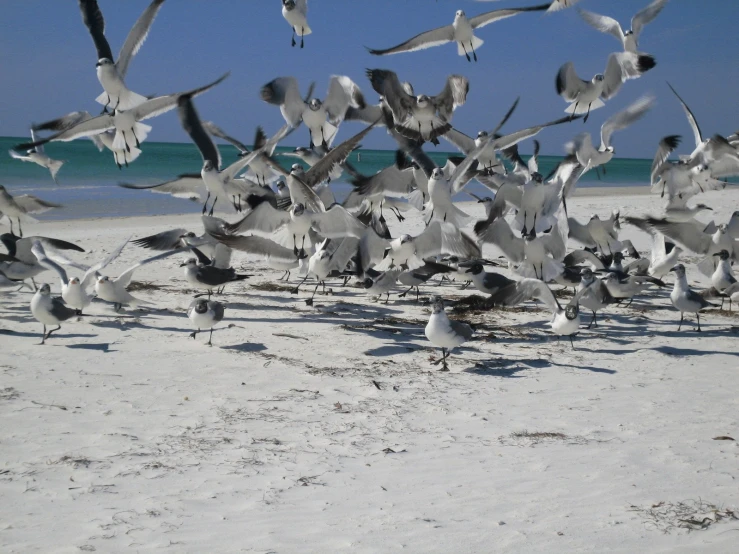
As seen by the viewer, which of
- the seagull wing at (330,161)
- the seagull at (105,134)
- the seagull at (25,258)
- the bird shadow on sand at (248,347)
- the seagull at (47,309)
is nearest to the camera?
the seagull at (47,309)

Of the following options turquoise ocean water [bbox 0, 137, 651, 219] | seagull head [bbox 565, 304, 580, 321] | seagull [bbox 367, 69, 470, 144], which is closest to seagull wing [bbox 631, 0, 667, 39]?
seagull [bbox 367, 69, 470, 144]

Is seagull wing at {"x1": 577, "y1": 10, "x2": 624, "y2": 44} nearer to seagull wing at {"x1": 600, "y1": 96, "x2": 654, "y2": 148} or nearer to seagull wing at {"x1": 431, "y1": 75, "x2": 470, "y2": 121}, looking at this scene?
seagull wing at {"x1": 600, "y1": 96, "x2": 654, "y2": 148}

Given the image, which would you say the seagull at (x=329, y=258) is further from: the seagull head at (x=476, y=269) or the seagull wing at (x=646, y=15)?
the seagull wing at (x=646, y=15)

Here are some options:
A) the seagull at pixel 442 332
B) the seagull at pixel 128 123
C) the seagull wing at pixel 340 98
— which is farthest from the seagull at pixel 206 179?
the seagull at pixel 442 332

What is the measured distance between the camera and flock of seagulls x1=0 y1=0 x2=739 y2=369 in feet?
25.6

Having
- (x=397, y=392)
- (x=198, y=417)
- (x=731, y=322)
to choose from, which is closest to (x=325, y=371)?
(x=397, y=392)

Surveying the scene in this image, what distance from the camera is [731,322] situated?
26.7 feet

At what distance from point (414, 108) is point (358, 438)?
266 inches

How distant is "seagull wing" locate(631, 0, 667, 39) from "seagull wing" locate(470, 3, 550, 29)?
245cm

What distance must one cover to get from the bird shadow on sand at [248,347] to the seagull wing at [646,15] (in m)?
8.89

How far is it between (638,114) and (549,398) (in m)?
7.66

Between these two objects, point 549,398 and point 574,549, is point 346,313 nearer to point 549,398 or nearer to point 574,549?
point 549,398

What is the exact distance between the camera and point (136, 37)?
951 centimetres

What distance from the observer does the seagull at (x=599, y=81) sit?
11367 mm
